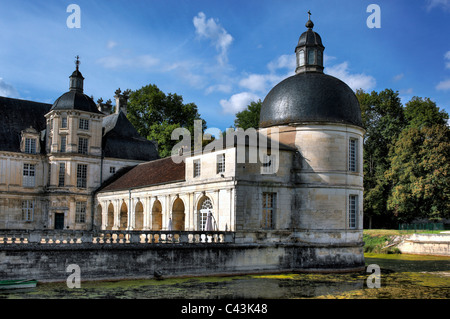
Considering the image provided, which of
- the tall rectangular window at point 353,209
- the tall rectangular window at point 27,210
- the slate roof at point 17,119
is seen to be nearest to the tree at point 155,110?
the slate roof at point 17,119

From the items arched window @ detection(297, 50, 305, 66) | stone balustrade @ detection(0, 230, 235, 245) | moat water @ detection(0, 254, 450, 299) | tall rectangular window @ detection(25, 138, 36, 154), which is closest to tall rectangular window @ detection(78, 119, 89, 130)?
tall rectangular window @ detection(25, 138, 36, 154)

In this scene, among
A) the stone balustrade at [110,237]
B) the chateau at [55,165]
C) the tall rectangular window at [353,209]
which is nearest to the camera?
the stone balustrade at [110,237]

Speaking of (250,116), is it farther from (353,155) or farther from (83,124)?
(353,155)

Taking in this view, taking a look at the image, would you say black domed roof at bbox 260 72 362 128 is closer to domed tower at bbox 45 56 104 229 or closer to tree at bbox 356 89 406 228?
domed tower at bbox 45 56 104 229

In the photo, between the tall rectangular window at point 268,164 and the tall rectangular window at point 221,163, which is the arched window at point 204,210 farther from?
the tall rectangular window at point 268,164

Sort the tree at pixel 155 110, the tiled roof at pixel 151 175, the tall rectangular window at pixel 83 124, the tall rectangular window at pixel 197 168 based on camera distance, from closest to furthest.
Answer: the tall rectangular window at pixel 197 168, the tiled roof at pixel 151 175, the tall rectangular window at pixel 83 124, the tree at pixel 155 110

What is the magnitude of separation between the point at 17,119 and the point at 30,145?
305 cm

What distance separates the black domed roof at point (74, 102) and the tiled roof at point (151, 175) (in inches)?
245

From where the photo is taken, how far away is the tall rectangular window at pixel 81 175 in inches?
1519

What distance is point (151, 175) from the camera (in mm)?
32750

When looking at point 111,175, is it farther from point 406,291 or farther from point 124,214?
point 406,291

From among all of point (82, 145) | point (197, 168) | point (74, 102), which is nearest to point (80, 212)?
point (82, 145)
